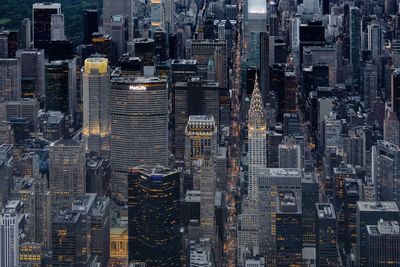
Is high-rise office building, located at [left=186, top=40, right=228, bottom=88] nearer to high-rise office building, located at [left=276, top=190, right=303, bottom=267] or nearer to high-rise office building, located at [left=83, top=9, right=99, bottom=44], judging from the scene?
high-rise office building, located at [left=83, top=9, right=99, bottom=44]

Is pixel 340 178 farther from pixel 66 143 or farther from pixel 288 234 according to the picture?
pixel 66 143

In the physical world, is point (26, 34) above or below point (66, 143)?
above

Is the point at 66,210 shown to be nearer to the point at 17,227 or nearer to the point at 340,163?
the point at 17,227

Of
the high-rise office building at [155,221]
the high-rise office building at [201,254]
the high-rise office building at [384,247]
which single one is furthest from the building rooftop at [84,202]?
the high-rise office building at [384,247]

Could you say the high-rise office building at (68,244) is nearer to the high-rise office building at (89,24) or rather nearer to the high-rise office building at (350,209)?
the high-rise office building at (350,209)

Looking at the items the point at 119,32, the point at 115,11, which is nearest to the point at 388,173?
the point at 119,32

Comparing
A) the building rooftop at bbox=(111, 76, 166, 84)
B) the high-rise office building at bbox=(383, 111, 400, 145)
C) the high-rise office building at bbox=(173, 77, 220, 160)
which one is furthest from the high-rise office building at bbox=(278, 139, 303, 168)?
the building rooftop at bbox=(111, 76, 166, 84)
